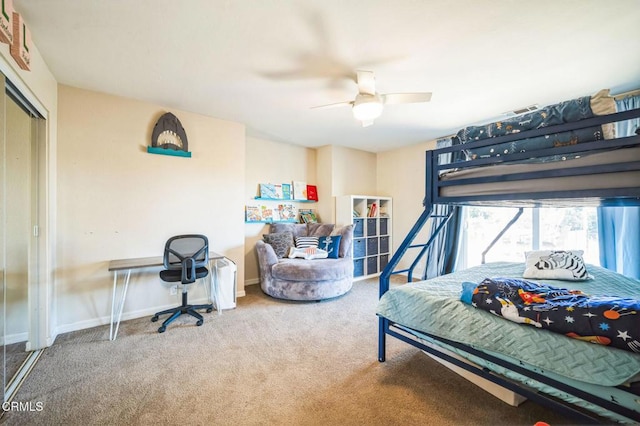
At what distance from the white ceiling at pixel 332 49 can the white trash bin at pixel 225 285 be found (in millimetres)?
1904

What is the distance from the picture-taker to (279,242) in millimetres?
3746

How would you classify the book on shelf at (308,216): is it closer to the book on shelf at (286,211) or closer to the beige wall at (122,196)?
the book on shelf at (286,211)

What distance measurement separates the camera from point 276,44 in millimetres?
1819

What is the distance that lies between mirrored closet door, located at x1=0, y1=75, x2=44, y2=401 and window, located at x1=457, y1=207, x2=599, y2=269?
4.98 meters

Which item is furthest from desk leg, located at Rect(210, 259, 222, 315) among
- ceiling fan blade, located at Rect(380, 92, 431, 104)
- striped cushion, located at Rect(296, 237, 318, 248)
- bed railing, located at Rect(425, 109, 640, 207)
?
ceiling fan blade, located at Rect(380, 92, 431, 104)

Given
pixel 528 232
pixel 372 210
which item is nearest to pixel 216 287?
pixel 372 210

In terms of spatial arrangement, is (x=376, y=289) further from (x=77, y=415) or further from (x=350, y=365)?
(x=77, y=415)

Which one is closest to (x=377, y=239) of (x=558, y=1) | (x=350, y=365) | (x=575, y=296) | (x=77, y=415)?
(x=350, y=365)

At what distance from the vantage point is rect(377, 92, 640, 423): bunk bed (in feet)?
3.38

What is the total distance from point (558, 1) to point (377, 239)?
3.66 metres

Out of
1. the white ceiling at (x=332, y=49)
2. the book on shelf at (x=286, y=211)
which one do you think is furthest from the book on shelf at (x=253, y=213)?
the white ceiling at (x=332, y=49)

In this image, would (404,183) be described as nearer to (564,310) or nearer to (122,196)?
(564,310)

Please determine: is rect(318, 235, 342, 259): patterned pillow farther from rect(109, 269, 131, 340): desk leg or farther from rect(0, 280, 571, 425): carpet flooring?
rect(109, 269, 131, 340): desk leg

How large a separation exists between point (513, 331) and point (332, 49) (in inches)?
83.0
